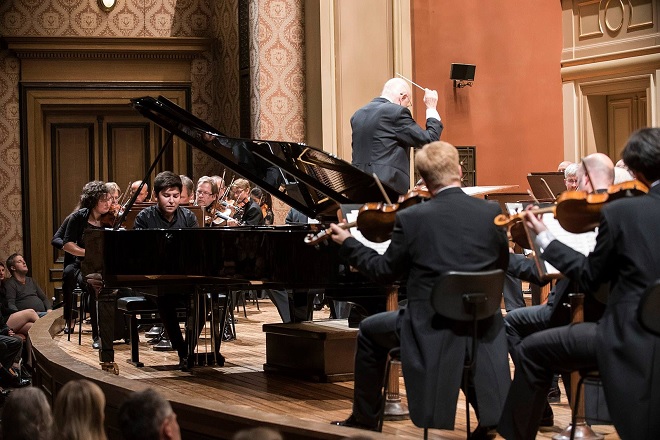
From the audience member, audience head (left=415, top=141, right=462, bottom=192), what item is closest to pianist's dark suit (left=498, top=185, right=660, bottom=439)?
audience head (left=415, top=141, right=462, bottom=192)

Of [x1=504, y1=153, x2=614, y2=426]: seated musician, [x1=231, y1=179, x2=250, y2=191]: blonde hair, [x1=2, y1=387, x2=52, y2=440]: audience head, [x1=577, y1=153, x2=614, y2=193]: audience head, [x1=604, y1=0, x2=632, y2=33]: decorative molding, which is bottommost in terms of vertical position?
[x1=2, y1=387, x2=52, y2=440]: audience head

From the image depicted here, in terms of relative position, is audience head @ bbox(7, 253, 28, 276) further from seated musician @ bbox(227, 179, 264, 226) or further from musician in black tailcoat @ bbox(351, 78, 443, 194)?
musician in black tailcoat @ bbox(351, 78, 443, 194)

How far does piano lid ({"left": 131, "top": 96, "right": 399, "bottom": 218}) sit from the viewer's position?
5.12 m

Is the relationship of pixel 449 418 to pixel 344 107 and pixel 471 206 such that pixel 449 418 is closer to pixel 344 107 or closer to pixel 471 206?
pixel 471 206

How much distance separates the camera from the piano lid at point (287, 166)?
512 cm

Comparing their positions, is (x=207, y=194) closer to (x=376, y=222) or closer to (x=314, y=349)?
(x=314, y=349)

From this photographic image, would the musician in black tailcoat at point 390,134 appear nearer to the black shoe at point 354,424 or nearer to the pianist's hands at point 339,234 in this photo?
the pianist's hands at point 339,234

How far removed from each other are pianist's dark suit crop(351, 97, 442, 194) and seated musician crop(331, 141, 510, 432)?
2586 millimetres

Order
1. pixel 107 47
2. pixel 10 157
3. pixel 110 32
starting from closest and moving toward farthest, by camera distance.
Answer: pixel 10 157 < pixel 107 47 < pixel 110 32

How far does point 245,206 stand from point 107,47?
346cm

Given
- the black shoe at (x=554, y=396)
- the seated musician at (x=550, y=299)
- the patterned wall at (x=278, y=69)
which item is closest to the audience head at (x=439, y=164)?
the seated musician at (x=550, y=299)

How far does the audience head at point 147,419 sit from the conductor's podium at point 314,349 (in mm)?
2751

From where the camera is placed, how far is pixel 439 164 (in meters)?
3.81

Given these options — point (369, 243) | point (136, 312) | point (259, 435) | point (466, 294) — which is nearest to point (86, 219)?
point (136, 312)
